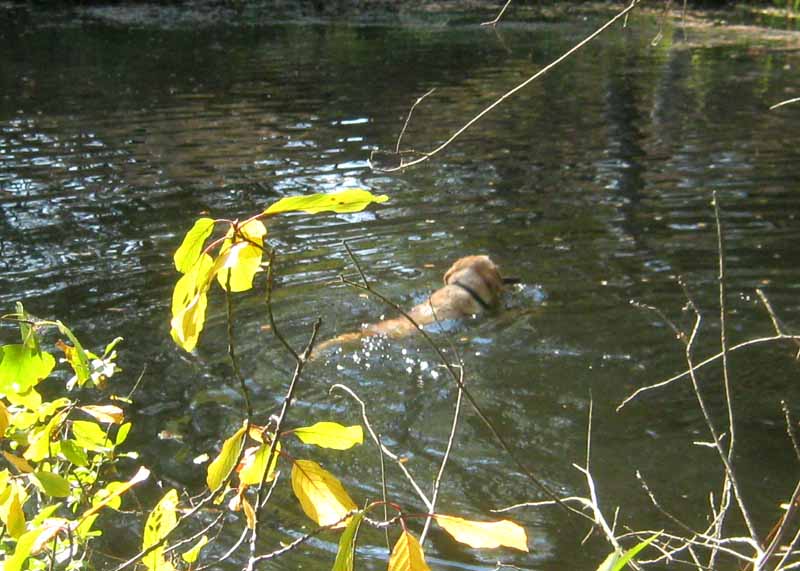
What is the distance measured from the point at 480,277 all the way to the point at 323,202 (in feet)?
16.8

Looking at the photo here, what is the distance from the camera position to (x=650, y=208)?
28.2 ft

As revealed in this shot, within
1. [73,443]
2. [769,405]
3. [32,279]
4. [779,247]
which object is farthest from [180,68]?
[73,443]

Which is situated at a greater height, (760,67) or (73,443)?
(73,443)

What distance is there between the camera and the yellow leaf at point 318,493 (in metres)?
1.71

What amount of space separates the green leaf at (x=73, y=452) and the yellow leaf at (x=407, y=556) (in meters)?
1.17

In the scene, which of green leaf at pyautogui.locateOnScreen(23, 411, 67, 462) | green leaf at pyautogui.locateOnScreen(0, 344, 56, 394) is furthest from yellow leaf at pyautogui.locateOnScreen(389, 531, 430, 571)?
green leaf at pyautogui.locateOnScreen(23, 411, 67, 462)

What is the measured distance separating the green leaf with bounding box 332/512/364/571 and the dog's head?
497 centimetres

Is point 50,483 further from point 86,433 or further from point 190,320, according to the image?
point 190,320

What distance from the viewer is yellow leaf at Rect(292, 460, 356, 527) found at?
1706 mm

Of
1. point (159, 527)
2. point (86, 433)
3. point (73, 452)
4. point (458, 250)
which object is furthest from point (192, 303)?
point (458, 250)

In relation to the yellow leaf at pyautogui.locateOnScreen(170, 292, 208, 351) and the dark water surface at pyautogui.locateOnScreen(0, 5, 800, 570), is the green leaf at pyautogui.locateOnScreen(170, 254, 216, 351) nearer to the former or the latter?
the yellow leaf at pyautogui.locateOnScreen(170, 292, 208, 351)

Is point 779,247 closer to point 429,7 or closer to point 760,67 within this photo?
point 760,67

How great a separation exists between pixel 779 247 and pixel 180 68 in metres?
13.3

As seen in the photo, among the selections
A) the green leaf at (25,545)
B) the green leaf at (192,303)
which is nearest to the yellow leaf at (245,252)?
the green leaf at (192,303)
